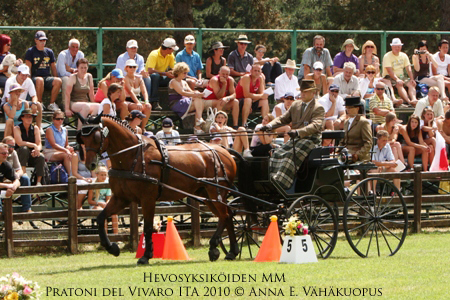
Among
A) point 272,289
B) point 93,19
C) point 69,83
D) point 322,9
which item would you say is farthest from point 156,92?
point 322,9

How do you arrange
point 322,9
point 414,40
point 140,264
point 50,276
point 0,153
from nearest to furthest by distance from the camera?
1. point 50,276
2. point 140,264
3. point 0,153
4. point 414,40
5. point 322,9

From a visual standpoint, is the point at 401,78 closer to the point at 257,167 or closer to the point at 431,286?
the point at 257,167

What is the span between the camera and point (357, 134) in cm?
1247

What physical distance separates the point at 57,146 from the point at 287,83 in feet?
19.1

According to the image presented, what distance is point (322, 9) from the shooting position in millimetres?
37469

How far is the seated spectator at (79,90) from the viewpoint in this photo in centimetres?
1656

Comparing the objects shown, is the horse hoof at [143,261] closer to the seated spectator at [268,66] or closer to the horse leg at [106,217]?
the horse leg at [106,217]

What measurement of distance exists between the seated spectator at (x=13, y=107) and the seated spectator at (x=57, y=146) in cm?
68

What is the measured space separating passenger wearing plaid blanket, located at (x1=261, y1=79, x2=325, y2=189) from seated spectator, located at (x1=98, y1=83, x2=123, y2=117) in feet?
14.9

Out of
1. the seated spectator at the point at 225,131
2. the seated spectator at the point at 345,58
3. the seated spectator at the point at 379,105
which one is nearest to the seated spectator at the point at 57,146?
the seated spectator at the point at 225,131

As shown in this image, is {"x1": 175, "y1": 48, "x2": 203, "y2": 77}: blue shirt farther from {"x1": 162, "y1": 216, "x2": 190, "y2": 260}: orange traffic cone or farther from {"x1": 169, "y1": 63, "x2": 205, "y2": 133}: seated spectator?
{"x1": 162, "y1": 216, "x2": 190, "y2": 260}: orange traffic cone

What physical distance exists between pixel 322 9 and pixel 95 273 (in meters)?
28.6

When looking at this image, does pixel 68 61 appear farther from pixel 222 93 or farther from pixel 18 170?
pixel 18 170

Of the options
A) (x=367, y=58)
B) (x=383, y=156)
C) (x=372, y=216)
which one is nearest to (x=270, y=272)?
(x=372, y=216)
